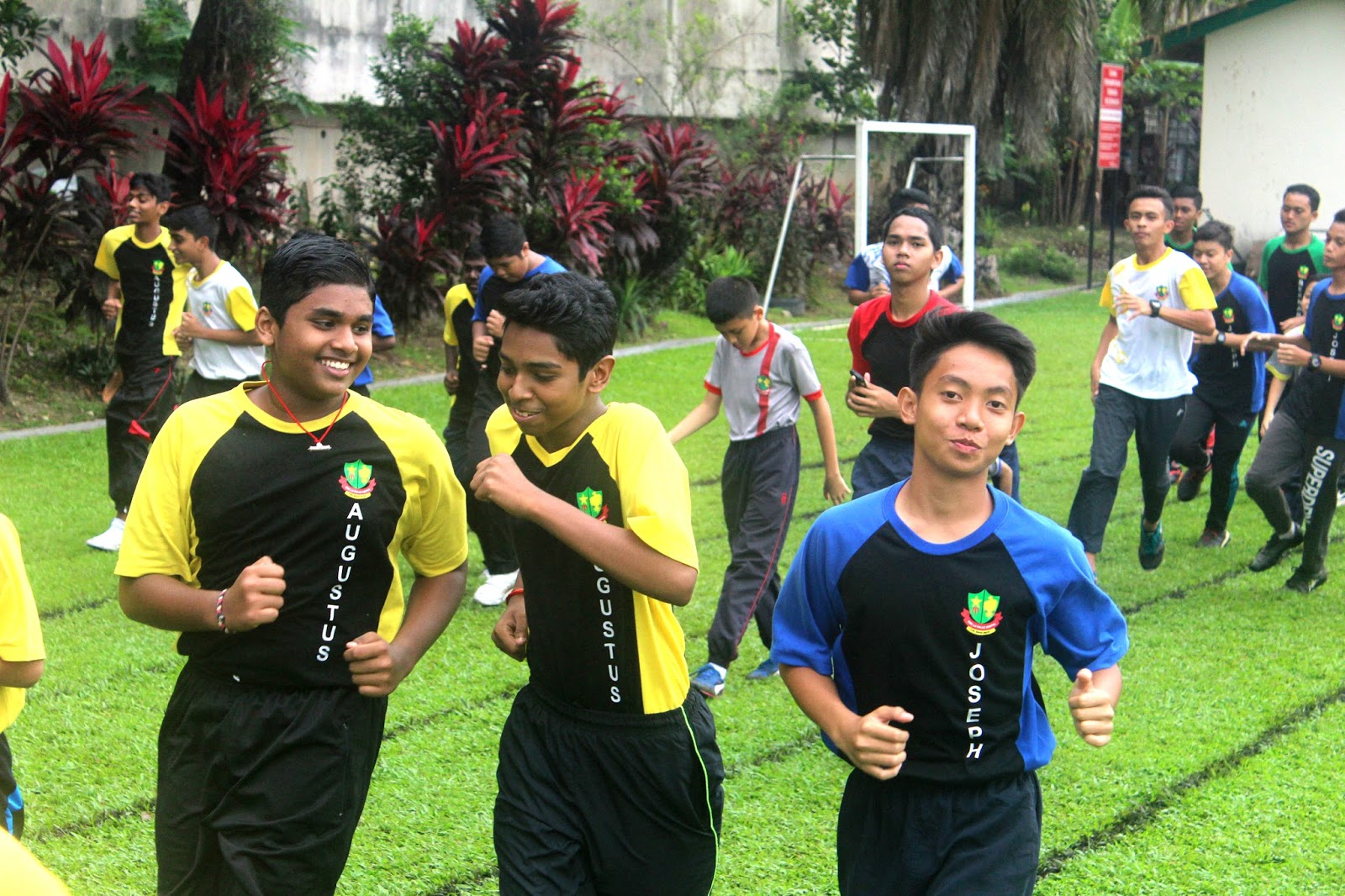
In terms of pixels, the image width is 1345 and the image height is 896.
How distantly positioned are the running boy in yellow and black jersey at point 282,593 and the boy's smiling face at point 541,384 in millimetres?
288

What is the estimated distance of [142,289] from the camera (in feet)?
30.3

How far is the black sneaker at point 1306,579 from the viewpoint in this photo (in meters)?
8.32

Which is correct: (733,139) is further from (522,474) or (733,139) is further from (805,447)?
(522,474)

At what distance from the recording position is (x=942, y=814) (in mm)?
3143

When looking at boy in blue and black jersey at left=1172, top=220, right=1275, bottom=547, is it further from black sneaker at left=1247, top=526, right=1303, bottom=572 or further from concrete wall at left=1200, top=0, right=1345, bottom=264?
concrete wall at left=1200, top=0, right=1345, bottom=264

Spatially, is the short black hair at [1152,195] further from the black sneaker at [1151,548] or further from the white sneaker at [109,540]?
the white sneaker at [109,540]

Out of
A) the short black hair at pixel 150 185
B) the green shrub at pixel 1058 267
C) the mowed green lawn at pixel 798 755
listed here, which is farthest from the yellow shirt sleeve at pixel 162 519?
the green shrub at pixel 1058 267

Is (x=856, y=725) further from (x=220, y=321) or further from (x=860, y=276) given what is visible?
(x=860, y=276)

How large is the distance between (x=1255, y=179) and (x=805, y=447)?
46.1ft

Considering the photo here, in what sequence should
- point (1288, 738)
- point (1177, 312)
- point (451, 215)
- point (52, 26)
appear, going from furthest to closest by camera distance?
1. point (451, 215)
2. point (52, 26)
3. point (1177, 312)
4. point (1288, 738)

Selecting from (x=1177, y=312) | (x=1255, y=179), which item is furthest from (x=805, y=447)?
(x=1255, y=179)

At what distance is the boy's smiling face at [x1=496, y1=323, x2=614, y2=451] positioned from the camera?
347 cm

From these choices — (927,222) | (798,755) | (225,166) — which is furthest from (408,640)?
(225,166)

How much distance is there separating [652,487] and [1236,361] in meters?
6.92
